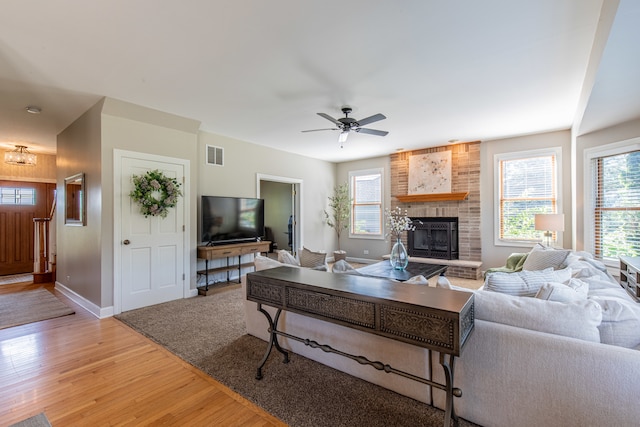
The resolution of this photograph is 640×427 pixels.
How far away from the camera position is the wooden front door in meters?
6.28

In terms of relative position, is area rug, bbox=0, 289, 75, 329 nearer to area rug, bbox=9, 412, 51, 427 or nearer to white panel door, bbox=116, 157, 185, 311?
white panel door, bbox=116, 157, 185, 311

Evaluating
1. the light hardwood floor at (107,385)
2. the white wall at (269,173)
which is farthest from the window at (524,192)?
the light hardwood floor at (107,385)

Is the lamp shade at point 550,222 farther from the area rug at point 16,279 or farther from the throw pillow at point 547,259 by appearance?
the area rug at point 16,279

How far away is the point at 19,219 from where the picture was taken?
21.2 feet

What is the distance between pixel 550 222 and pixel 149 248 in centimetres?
609

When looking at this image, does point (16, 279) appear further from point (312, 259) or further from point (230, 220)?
point (312, 259)

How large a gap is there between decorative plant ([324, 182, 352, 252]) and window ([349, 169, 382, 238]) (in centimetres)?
16

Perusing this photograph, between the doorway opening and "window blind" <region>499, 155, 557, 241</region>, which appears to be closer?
"window blind" <region>499, 155, 557, 241</region>

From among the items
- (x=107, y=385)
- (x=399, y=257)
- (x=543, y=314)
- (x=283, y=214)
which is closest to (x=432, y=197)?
(x=399, y=257)

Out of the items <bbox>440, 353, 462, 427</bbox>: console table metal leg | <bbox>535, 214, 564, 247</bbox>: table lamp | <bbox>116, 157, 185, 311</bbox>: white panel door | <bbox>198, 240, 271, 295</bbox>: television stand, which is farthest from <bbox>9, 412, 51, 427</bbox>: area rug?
<bbox>535, 214, 564, 247</bbox>: table lamp

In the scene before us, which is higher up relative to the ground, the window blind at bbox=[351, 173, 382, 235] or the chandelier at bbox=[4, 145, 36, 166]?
the chandelier at bbox=[4, 145, 36, 166]

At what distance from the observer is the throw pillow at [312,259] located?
3.59m

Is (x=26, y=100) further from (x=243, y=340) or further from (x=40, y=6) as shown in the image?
(x=243, y=340)

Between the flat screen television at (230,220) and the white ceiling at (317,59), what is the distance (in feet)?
4.67
